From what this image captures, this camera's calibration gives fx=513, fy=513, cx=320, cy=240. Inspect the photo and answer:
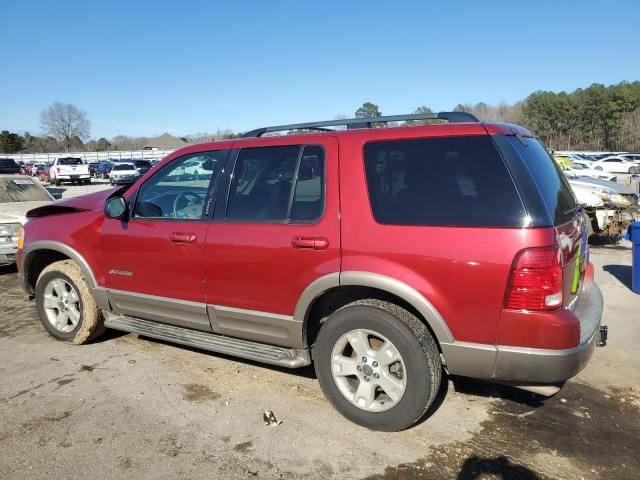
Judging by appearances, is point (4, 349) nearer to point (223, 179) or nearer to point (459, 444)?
point (223, 179)

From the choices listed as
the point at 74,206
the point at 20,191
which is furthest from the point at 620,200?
the point at 20,191

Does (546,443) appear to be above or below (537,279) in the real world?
below

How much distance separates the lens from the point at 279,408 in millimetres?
3584

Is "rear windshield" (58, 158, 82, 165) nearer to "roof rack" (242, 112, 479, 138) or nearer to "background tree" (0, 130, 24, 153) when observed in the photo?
"roof rack" (242, 112, 479, 138)

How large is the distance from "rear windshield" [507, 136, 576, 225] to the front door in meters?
2.09

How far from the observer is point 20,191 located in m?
9.12

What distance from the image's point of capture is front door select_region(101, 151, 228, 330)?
3844 mm

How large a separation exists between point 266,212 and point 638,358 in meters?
3.48

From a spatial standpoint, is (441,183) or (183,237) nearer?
(441,183)

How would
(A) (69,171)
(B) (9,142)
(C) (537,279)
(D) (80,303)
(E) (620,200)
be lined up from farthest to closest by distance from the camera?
(B) (9,142) → (A) (69,171) → (E) (620,200) → (D) (80,303) → (C) (537,279)

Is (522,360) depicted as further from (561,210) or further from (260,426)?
(260,426)

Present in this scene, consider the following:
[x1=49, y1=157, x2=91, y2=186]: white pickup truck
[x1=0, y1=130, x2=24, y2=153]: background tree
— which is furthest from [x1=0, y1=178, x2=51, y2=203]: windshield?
[x1=0, y1=130, x2=24, y2=153]: background tree

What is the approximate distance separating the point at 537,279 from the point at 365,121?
1.62 meters

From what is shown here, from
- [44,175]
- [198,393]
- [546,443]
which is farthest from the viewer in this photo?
[44,175]
